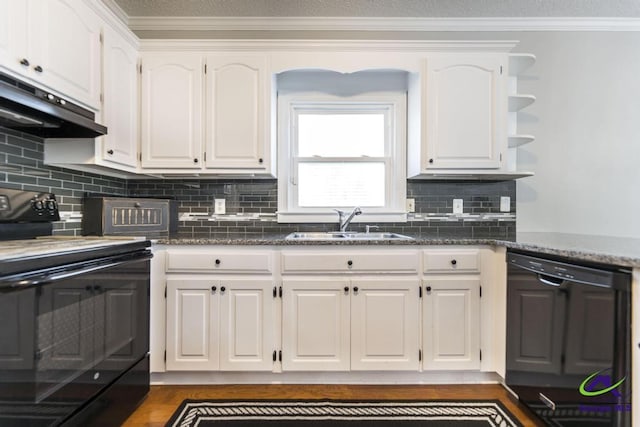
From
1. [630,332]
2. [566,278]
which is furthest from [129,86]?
[630,332]

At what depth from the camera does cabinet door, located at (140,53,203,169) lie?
211cm

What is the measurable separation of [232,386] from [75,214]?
145 cm

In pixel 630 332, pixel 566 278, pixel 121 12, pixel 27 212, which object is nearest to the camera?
pixel 630 332

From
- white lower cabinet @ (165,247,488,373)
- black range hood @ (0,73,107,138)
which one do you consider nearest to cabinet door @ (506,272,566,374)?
white lower cabinet @ (165,247,488,373)

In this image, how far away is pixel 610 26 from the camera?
246 centimetres

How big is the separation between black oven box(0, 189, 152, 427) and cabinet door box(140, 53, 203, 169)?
0.67 m

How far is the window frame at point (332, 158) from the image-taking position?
2.46 metres

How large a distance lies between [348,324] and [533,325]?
3.16 feet

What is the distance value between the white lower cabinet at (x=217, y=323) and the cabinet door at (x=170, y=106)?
34.8 inches

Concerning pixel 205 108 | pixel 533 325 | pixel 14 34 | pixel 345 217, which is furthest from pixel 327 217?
pixel 14 34

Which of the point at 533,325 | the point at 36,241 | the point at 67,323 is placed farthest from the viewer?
the point at 533,325

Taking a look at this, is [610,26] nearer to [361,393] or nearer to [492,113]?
[492,113]

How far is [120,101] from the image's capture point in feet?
6.40

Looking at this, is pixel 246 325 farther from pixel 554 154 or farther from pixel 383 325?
pixel 554 154
